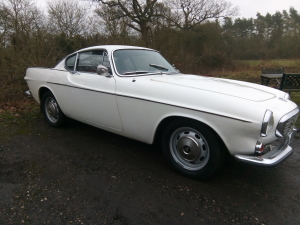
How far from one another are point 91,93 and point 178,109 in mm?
1490

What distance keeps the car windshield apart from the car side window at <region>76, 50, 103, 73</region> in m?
0.31

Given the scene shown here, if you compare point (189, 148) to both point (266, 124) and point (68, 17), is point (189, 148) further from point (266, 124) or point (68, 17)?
point (68, 17)

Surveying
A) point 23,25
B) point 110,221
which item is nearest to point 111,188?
point 110,221

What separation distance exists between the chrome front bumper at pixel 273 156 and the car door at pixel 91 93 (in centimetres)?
166

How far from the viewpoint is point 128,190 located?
2.48 meters

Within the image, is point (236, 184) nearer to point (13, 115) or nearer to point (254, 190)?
point (254, 190)

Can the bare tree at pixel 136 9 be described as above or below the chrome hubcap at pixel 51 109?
above

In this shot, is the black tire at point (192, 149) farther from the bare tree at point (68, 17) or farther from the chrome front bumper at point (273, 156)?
the bare tree at point (68, 17)

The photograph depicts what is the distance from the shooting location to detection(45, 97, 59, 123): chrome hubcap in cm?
431

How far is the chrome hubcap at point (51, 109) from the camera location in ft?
14.1

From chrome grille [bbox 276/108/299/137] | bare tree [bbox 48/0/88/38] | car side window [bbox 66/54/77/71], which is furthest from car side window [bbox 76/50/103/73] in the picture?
bare tree [bbox 48/0/88/38]

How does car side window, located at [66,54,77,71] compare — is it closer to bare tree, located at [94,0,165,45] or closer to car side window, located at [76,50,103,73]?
car side window, located at [76,50,103,73]

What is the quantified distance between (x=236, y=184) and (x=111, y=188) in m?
1.42

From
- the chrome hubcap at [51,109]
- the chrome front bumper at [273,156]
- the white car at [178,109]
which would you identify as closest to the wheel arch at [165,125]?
the white car at [178,109]
